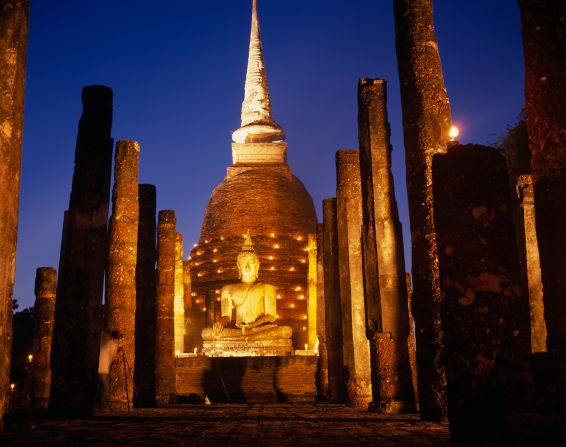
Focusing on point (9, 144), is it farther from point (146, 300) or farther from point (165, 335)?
point (165, 335)

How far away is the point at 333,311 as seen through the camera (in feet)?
46.7

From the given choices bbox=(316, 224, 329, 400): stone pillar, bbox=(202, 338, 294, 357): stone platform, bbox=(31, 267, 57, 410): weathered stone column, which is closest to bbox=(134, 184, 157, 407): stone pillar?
bbox=(31, 267, 57, 410): weathered stone column

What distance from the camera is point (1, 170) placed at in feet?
19.9

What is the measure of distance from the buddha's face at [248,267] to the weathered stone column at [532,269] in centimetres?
1242

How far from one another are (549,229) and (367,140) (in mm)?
5607

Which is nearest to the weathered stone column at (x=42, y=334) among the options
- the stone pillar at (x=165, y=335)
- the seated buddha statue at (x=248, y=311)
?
the stone pillar at (x=165, y=335)

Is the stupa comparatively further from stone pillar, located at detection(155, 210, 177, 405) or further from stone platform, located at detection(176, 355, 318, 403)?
stone pillar, located at detection(155, 210, 177, 405)

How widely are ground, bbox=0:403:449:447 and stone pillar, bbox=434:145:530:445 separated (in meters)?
0.71

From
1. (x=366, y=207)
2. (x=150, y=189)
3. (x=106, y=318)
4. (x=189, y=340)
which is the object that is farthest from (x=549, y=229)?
(x=189, y=340)

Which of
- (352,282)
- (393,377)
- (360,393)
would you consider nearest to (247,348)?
(352,282)

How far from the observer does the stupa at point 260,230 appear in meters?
30.5

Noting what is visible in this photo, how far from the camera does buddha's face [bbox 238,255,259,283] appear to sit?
2322 centimetres

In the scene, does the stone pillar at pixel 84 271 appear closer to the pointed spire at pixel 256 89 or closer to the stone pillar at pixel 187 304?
the stone pillar at pixel 187 304

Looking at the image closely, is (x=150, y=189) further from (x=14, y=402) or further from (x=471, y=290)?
(x=471, y=290)
